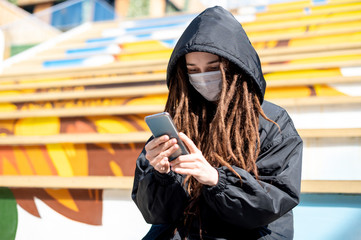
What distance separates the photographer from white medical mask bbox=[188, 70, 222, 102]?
142 centimetres

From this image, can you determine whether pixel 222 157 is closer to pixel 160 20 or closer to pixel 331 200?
pixel 331 200

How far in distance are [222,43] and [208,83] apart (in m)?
0.18

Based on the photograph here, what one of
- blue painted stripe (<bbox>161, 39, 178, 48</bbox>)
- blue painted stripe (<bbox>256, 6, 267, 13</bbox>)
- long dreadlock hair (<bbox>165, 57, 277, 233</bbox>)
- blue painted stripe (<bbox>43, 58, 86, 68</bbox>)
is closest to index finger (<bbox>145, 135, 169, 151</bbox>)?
long dreadlock hair (<bbox>165, 57, 277, 233</bbox>)

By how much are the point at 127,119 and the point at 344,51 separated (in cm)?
180

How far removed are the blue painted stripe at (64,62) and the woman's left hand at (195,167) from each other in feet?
12.1

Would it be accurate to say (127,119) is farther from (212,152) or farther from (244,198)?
(244,198)

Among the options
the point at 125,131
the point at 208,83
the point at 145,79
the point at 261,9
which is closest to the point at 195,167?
the point at 208,83

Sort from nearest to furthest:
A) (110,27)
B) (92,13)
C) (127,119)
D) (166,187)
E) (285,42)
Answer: (166,187)
(127,119)
(285,42)
(110,27)
(92,13)

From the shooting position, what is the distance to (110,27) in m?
6.49

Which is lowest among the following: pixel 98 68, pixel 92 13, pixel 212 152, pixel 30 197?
pixel 30 197

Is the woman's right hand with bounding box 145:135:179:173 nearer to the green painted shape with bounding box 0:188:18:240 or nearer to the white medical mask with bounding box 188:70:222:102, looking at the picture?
the white medical mask with bounding box 188:70:222:102

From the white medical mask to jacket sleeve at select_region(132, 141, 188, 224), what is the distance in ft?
1.23

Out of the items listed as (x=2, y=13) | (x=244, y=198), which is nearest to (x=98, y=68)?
(x=244, y=198)

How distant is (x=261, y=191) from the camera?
3.74 feet
